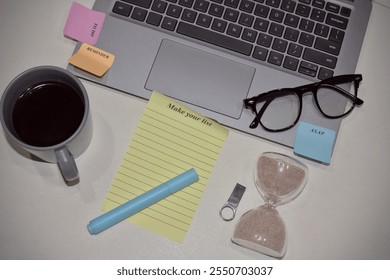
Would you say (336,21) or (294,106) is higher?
(336,21)

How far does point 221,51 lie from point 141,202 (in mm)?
290

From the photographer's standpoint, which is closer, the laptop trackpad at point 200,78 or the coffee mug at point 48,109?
the coffee mug at point 48,109

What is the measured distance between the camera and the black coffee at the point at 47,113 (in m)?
0.55

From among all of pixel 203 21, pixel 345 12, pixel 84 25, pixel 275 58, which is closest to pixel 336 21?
pixel 345 12

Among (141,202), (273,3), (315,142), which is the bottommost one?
(141,202)

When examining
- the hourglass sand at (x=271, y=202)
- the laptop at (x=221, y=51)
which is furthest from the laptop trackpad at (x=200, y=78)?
the hourglass sand at (x=271, y=202)

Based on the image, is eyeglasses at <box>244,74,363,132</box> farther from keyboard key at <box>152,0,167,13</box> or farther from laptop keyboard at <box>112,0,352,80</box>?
keyboard key at <box>152,0,167,13</box>

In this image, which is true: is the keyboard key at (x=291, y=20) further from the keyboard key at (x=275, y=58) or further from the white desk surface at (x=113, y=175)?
the white desk surface at (x=113, y=175)

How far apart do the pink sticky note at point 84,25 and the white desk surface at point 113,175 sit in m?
0.02

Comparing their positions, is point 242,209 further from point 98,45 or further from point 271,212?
point 98,45

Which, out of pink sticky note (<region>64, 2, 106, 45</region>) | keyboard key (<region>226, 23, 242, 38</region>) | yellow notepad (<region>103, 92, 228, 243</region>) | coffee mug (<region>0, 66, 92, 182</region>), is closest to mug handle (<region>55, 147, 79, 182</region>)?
coffee mug (<region>0, 66, 92, 182</region>)

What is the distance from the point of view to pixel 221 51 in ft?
2.19

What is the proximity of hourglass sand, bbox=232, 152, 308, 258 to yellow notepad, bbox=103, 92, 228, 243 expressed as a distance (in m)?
0.08

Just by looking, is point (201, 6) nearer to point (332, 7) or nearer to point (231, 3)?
point (231, 3)
